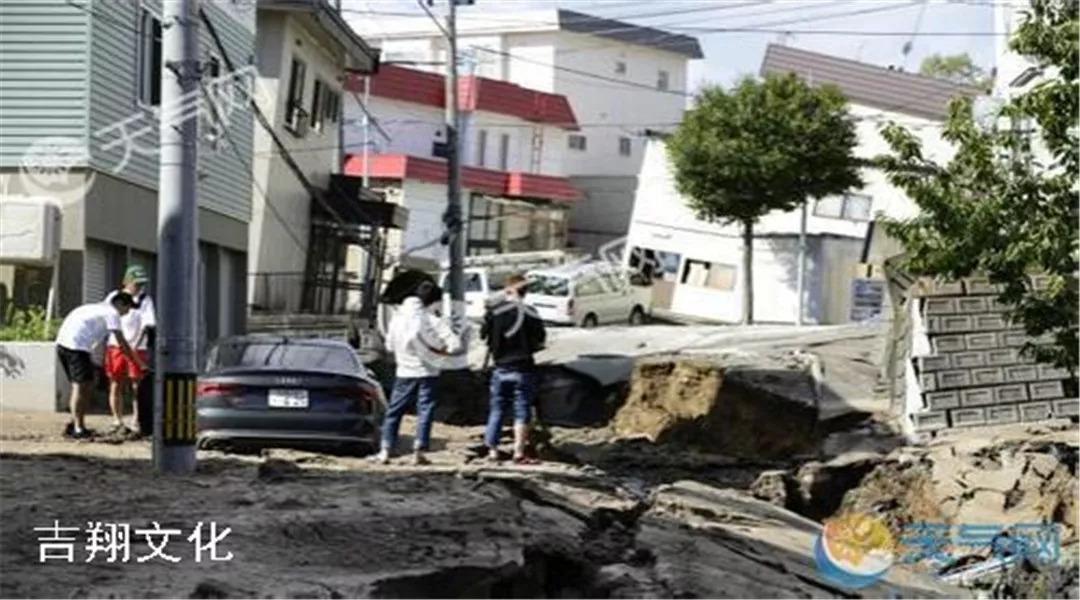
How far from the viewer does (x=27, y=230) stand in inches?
814

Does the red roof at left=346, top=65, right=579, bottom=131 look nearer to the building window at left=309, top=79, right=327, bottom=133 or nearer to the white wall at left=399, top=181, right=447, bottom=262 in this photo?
the white wall at left=399, top=181, right=447, bottom=262

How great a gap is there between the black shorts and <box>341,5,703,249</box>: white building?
155 feet

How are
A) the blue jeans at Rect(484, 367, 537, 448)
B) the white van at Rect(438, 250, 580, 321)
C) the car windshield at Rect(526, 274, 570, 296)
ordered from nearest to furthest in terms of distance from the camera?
the blue jeans at Rect(484, 367, 537, 448)
the car windshield at Rect(526, 274, 570, 296)
the white van at Rect(438, 250, 580, 321)

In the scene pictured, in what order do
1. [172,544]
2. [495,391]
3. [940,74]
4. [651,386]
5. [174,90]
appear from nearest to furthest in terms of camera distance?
1. [172,544]
2. [174,90]
3. [495,391]
4. [651,386]
5. [940,74]

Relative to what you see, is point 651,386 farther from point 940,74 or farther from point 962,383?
point 940,74

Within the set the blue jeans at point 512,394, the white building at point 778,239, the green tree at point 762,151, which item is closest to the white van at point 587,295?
the green tree at point 762,151

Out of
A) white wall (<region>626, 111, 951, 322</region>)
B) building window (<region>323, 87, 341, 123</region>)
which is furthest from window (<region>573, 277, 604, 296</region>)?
building window (<region>323, 87, 341, 123</region>)

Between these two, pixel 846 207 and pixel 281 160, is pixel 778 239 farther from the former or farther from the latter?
pixel 281 160

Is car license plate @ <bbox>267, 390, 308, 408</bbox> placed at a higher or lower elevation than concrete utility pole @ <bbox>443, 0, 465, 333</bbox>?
lower

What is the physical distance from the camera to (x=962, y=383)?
20.6 m

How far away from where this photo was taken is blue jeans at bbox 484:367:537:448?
14789 mm

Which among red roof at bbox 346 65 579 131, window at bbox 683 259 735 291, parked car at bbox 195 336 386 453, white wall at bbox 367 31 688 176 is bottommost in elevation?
parked car at bbox 195 336 386 453

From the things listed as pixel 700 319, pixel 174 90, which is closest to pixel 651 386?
pixel 174 90

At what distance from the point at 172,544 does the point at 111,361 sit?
7.36 m
